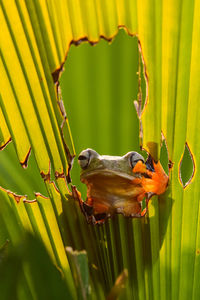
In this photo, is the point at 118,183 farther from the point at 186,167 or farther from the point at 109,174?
the point at 186,167

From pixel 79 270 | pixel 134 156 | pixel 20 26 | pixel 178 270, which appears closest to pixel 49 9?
pixel 20 26

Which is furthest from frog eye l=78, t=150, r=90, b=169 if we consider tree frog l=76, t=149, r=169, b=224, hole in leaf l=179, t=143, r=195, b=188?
hole in leaf l=179, t=143, r=195, b=188

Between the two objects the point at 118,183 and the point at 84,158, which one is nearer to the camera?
the point at 84,158

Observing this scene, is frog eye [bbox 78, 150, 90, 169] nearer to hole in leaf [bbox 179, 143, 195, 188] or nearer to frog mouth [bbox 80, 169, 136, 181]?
frog mouth [bbox 80, 169, 136, 181]

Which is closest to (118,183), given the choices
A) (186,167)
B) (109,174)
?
(109,174)

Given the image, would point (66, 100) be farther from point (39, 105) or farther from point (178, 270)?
point (178, 270)

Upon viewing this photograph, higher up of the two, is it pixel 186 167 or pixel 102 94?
pixel 102 94
